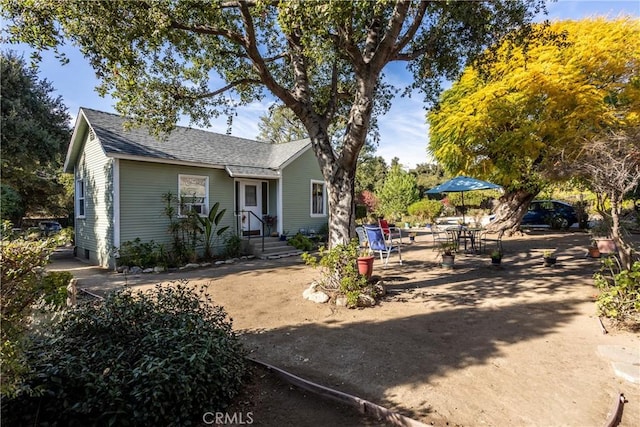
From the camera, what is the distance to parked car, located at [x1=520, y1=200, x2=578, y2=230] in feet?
60.7

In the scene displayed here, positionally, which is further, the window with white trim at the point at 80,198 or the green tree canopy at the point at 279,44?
the window with white trim at the point at 80,198

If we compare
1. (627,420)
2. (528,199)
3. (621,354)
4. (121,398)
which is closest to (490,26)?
(621,354)

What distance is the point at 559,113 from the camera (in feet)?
42.6

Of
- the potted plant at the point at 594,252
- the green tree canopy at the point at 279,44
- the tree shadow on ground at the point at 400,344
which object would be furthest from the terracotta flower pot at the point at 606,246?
the green tree canopy at the point at 279,44

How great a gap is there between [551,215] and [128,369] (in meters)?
22.1

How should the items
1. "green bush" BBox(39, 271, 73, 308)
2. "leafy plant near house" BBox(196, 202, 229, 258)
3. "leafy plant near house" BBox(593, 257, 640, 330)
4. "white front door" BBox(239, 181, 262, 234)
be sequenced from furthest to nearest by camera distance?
"white front door" BBox(239, 181, 262, 234)
"leafy plant near house" BBox(196, 202, 229, 258)
"green bush" BBox(39, 271, 73, 308)
"leafy plant near house" BBox(593, 257, 640, 330)

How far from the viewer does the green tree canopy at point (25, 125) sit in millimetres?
13820

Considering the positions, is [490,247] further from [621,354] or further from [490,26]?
[621,354]

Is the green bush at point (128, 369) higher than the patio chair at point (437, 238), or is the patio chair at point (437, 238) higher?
the patio chair at point (437, 238)

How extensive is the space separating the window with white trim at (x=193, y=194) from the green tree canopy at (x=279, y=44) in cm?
352

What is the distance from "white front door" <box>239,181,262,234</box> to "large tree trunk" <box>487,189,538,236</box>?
1167 centimetres

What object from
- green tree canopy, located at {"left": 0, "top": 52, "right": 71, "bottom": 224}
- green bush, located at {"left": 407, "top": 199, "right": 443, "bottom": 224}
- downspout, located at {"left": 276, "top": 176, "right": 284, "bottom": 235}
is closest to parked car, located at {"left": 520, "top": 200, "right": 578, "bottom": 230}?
green bush, located at {"left": 407, "top": 199, "right": 443, "bottom": 224}

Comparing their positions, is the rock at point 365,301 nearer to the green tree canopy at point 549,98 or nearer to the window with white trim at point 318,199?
the green tree canopy at point 549,98

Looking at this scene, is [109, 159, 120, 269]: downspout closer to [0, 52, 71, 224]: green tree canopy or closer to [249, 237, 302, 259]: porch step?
[249, 237, 302, 259]: porch step
